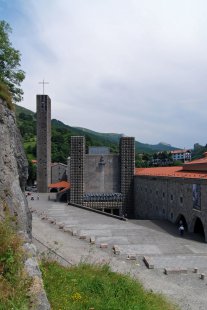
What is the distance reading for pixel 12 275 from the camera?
8.52m

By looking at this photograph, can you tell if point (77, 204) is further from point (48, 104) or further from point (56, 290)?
point (56, 290)

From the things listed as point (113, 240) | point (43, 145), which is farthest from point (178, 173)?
point (43, 145)

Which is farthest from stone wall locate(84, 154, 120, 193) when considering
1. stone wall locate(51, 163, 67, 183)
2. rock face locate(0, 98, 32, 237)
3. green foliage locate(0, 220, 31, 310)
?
green foliage locate(0, 220, 31, 310)

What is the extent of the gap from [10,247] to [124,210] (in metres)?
45.6

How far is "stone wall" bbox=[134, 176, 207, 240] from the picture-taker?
31734mm

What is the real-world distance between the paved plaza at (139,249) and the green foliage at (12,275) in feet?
28.2

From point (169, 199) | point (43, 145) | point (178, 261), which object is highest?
point (43, 145)

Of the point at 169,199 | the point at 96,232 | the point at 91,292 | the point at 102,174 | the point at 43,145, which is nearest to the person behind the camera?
the point at 91,292

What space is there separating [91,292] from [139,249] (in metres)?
14.3

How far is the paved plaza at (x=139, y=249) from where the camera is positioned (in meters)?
17.9

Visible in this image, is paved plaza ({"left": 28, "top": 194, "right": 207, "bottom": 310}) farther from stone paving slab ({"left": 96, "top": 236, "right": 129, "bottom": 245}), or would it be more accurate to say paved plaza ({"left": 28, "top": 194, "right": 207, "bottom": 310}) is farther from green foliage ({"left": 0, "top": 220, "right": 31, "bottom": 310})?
Answer: green foliage ({"left": 0, "top": 220, "right": 31, "bottom": 310})

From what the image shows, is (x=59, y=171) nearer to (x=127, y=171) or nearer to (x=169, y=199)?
(x=127, y=171)

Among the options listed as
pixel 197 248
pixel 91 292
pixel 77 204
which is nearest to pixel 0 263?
pixel 91 292

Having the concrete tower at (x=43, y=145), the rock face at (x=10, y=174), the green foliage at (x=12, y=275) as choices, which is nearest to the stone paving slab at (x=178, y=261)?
the rock face at (x=10, y=174)
